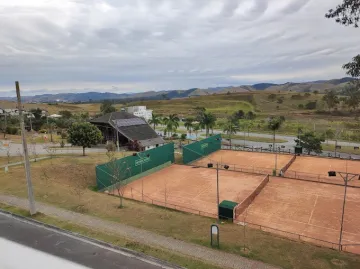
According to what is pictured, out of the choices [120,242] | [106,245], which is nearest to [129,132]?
[120,242]

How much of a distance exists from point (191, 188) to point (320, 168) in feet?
71.7

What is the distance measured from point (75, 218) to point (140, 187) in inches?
505

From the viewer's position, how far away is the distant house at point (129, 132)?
56750mm

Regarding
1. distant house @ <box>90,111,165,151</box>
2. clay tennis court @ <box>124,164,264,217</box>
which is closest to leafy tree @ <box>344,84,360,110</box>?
clay tennis court @ <box>124,164,264,217</box>

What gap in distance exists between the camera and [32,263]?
14820mm

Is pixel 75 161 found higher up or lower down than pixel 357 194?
higher up

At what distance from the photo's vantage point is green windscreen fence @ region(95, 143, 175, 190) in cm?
3070

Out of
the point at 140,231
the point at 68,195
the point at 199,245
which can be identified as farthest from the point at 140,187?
the point at 199,245

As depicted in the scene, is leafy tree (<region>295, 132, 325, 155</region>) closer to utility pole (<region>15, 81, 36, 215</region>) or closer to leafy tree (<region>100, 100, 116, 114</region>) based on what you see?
utility pole (<region>15, 81, 36, 215</region>)

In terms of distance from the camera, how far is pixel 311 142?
50.8m

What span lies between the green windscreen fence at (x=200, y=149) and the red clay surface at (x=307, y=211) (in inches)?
595

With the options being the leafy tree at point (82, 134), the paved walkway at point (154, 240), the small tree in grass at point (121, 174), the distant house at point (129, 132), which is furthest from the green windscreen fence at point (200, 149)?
the paved walkway at point (154, 240)

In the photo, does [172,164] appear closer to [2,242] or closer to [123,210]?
[123,210]

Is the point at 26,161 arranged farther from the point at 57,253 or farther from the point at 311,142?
the point at 311,142
